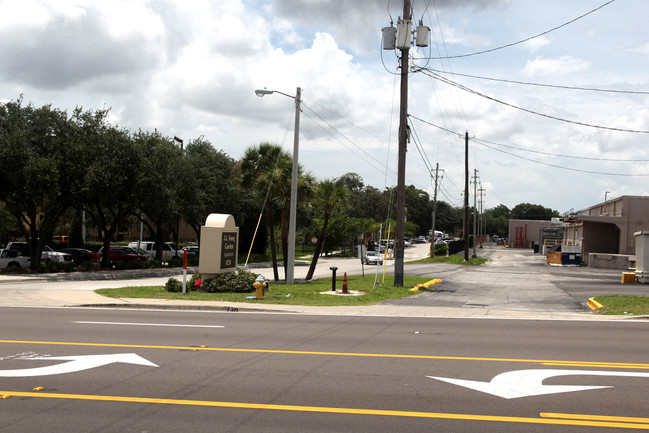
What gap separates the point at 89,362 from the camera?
8.53 meters

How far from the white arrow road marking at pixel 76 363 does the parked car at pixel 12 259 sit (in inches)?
1085

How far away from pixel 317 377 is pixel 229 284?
13167 millimetres

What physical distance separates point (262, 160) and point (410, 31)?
8.54m

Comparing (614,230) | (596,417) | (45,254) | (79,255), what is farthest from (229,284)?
(614,230)

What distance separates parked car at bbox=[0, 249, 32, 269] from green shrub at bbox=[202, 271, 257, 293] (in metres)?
17.9

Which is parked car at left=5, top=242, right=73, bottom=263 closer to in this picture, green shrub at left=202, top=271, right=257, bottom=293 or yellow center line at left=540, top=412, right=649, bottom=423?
green shrub at left=202, top=271, right=257, bottom=293

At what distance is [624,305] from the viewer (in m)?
17.0

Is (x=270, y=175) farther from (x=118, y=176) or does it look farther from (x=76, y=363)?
(x=76, y=363)

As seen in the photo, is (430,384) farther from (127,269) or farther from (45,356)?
(127,269)

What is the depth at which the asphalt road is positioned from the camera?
5.91 meters

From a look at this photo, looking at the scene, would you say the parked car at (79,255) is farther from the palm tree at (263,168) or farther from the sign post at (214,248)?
the sign post at (214,248)

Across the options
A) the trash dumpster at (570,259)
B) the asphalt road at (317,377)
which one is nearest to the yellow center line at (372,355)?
the asphalt road at (317,377)

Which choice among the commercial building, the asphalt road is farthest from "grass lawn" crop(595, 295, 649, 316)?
the commercial building

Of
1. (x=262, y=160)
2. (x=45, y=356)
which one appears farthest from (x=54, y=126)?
(x=45, y=356)
